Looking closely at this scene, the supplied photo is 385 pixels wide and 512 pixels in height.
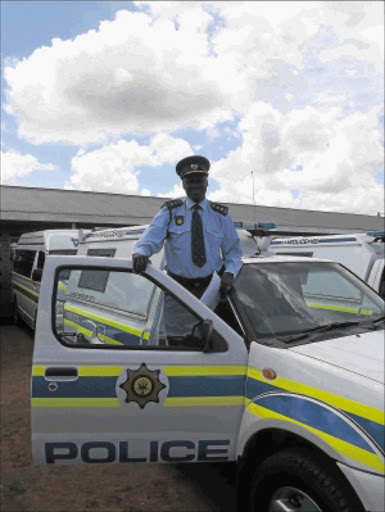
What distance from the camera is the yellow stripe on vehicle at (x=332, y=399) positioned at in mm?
1849

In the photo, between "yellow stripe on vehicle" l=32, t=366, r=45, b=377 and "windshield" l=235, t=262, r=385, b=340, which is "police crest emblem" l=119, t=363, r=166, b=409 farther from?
"windshield" l=235, t=262, r=385, b=340

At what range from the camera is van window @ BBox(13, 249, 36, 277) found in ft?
32.9

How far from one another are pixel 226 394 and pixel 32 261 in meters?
8.32

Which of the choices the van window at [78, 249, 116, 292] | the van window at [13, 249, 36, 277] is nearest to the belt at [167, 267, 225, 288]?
the van window at [78, 249, 116, 292]

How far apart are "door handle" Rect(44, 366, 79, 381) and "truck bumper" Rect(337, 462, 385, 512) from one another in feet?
4.62

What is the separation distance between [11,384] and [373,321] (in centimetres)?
525

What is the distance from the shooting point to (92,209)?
48.6ft

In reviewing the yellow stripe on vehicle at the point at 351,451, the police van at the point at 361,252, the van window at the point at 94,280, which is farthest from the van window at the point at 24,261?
the yellow stripe on vehicle at the point at 351,451

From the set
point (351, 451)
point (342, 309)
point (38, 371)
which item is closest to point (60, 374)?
point (38, 371)

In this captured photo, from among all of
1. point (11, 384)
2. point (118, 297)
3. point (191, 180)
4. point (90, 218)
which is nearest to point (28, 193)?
point (90, 218)

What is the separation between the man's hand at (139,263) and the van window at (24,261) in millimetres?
7897

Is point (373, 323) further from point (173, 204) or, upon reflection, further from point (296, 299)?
point (173, 204)

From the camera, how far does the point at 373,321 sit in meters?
2.81

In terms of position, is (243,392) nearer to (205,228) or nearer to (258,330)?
(258,330)
